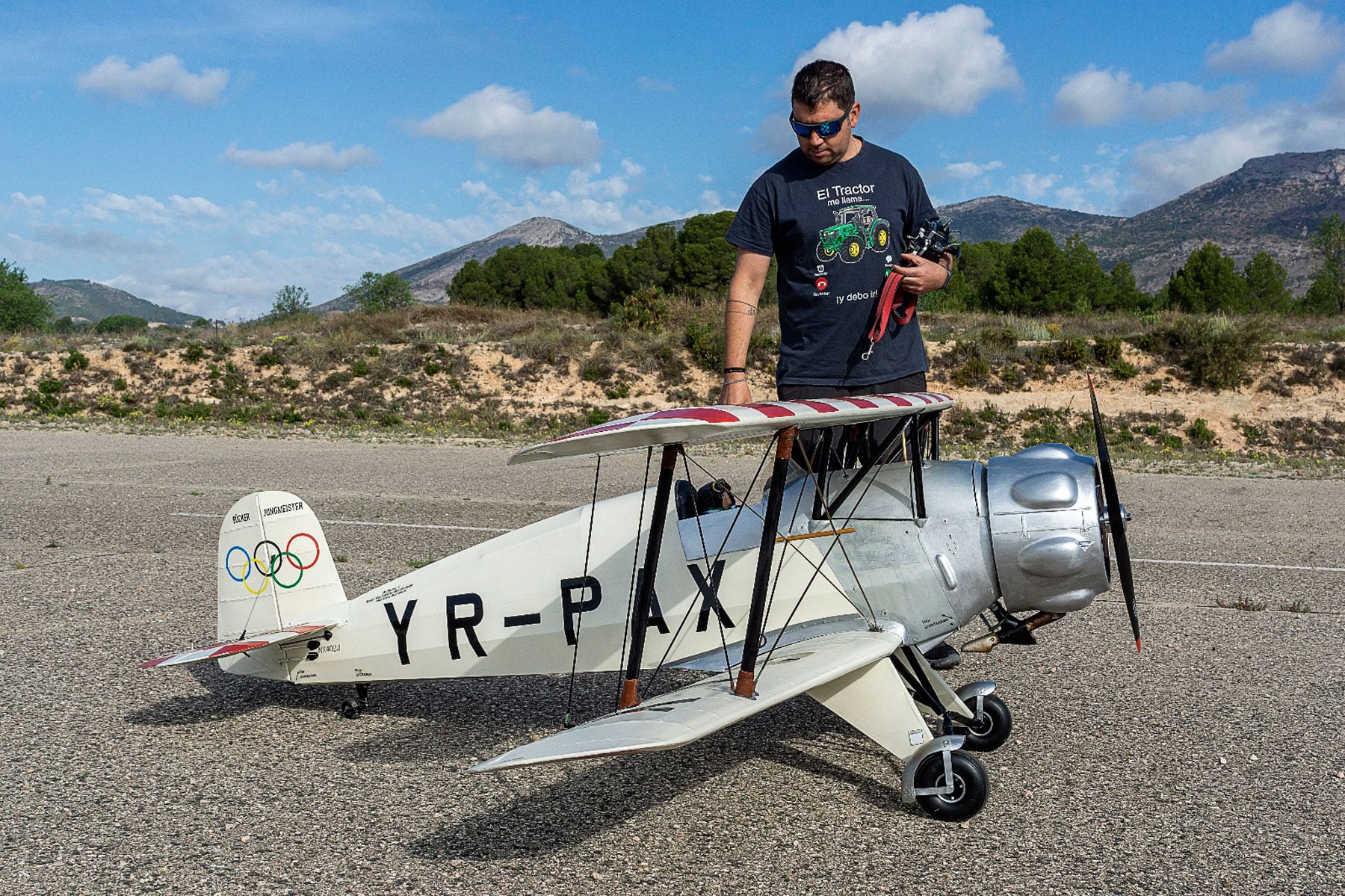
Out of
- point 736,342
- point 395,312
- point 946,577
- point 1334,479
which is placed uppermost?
point 395,312

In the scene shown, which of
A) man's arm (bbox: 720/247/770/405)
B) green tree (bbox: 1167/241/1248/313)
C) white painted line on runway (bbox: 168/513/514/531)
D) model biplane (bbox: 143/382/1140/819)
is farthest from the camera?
green tree (bbox: 1167/241/1248/313)

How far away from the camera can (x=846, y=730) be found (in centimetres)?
464

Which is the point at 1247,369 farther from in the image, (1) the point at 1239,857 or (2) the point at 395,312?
(2) the point at 395,312

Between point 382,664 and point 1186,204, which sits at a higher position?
point 1186,204

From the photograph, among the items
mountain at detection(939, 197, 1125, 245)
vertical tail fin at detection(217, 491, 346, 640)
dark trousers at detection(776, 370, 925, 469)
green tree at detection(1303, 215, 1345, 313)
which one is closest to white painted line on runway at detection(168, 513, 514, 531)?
vertical tail fin at detection(217, 491, 346, 640)

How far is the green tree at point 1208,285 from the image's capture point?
3797cm

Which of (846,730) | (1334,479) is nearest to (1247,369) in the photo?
(1334,479)

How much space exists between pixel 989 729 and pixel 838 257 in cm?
209

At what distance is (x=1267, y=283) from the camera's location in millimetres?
44938

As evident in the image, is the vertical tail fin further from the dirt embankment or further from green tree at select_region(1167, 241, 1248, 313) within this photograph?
green tree at select_region(1167, 241, 1248, 313)

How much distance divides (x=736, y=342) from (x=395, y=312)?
1344 inches

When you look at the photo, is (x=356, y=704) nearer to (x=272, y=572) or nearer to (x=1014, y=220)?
(x=272, y=572)

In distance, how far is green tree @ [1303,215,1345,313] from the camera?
4406 cm

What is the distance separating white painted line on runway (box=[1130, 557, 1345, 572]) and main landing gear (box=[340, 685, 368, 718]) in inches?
251
